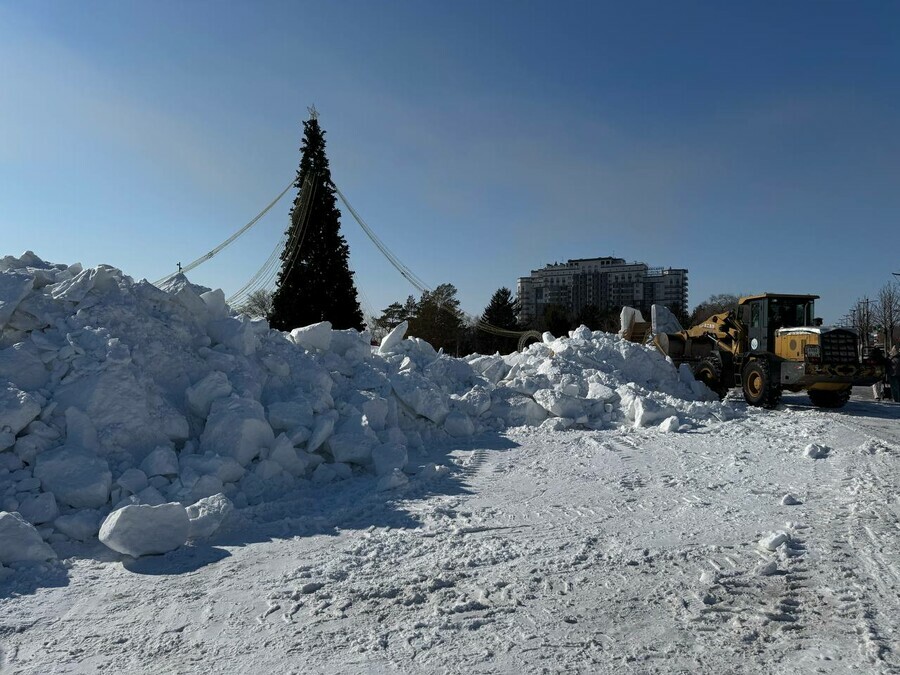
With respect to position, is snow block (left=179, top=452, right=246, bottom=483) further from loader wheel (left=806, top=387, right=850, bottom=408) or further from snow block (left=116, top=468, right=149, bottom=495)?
loader wheel (left=806, top=387, right=850, bottom=408)

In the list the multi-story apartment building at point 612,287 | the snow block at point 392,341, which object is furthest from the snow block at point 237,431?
the multi-story apartment building at point 612,287

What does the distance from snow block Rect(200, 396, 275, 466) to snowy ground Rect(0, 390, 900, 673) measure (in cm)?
83

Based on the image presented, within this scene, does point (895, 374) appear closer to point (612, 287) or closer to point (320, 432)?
point (320, 432)

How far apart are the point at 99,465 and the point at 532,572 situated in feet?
12.7

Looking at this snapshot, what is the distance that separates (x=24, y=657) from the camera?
324cm

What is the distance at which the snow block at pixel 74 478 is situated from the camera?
498cm

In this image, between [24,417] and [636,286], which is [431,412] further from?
[636,286]

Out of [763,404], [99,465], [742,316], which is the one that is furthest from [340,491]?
[742,316]

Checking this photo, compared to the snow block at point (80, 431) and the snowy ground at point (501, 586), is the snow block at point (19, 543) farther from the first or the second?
the snow block at point (80, 431)

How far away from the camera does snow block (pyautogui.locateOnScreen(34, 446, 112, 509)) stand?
4980 millimetres

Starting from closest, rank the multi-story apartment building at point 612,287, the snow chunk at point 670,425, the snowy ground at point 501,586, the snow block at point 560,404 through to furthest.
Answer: the snowy ground at point 501,586 < the snow chunk at point 670,425 < the snow block at point 560,404 < the multi-story apartment building at point 612,287

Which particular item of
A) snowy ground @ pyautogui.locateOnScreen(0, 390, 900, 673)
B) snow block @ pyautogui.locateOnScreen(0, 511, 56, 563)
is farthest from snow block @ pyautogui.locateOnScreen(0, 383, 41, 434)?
snowy ground @ pyautogui.locateOnScreen(0, 390, 900, 673)

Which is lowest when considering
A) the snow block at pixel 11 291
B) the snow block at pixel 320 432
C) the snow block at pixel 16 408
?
the snow block at pixel 320 432

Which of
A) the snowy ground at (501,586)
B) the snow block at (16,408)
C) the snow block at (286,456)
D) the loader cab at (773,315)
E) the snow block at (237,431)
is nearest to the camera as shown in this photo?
the snowy ground at (501,586)
